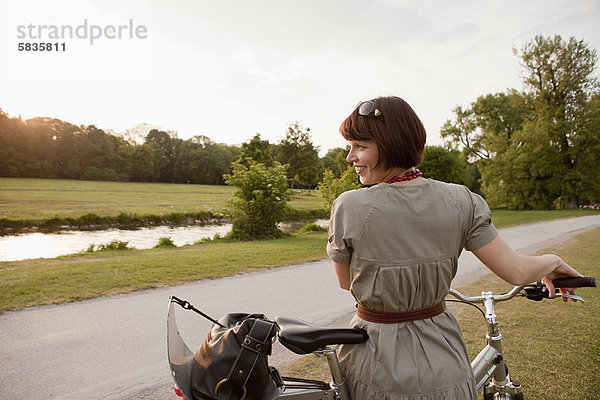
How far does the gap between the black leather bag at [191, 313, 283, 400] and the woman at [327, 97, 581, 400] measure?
407 mm

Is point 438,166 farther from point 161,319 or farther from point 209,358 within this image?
point 209,358

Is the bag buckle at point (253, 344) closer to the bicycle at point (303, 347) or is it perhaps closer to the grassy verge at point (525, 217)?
the bicycle at point (303, 347)

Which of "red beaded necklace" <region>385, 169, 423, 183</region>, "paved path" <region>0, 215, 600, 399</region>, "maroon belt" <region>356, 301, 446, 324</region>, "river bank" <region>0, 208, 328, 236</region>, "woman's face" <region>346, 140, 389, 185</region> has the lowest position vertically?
"river bank" <region>0, 208, 328, 236</region>

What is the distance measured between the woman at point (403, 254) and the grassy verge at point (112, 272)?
18.4 ft

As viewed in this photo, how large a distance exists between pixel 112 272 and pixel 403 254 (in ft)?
23.7

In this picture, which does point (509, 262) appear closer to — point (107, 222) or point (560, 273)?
point (560, 273)

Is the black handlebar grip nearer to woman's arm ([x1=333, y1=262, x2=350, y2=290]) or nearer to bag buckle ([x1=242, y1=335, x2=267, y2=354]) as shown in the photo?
woman's arm ([x1=333, y1=262, x2=350, y2=290])

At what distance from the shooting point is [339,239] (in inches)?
56.3

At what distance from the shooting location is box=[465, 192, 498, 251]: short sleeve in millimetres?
1460

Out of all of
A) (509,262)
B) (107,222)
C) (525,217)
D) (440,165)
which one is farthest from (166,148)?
(509,262)

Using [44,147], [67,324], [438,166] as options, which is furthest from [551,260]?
[44,147]

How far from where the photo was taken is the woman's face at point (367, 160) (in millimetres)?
1481

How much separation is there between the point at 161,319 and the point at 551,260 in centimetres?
463

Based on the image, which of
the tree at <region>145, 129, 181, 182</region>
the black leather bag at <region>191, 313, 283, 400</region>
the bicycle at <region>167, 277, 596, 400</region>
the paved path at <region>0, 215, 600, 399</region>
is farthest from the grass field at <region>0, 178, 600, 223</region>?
the tree at <region>145, 129, 181, 182</region>
